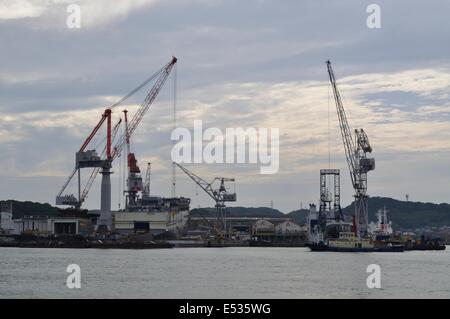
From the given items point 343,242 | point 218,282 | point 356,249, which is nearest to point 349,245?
point 343,242

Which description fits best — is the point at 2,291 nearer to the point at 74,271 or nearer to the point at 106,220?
the point at 74,271

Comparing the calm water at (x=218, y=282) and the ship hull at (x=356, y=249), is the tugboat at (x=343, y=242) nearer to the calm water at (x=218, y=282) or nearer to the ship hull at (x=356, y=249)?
the ship hull at (x=356, y=249)

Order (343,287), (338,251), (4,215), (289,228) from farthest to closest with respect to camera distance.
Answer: (289,228), (4,215), (338,251), (343,287)

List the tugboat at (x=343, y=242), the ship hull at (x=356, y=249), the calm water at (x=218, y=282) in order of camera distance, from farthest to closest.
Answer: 1. the tugboat at (x=343, y=242)
2. the ship hull at (x=356, y=249)
3. the calm water at (x=218, y=282)

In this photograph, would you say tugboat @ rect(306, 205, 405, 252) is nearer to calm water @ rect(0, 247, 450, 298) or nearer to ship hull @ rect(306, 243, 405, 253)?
ship hull @ rect(306, 243, 405, 253)

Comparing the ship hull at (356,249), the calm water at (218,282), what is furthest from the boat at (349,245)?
the calm water at (218,282)

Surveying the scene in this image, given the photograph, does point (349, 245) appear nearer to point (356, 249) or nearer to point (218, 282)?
point (356, 249)

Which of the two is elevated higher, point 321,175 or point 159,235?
point 321,175

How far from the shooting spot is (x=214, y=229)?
16475cm

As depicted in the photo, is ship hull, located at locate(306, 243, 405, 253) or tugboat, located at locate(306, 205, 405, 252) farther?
tugboat, located at locate(306, 205, 405, 252)

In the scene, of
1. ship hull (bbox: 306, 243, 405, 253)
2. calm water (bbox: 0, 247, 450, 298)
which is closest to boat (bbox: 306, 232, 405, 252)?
ship hull (bbox: 306, 243, 405, 253)
